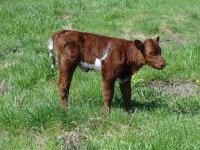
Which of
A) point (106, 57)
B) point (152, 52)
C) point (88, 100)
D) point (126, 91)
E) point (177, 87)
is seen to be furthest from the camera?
point (177, 87)

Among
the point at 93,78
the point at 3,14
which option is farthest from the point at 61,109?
the point at 3,14

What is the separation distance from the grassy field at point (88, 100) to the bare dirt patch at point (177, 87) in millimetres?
71

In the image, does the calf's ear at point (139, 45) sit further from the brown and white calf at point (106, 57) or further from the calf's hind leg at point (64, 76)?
the calf's hind leg at point (64, 76)

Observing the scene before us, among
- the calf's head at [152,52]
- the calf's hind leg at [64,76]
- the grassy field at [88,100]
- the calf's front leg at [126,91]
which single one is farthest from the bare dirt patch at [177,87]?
the calf's hind leg at [64,76]

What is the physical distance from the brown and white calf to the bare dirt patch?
1548 millimetres

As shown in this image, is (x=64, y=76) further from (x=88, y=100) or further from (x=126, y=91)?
(x=126, y=91)

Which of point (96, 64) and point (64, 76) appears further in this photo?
point (64, 76)

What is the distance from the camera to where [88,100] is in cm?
791

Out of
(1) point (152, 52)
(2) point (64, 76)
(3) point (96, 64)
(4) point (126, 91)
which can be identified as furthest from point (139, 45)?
(2) point (64, 76)

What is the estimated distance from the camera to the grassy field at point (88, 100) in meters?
6.04

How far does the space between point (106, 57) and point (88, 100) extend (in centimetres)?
96

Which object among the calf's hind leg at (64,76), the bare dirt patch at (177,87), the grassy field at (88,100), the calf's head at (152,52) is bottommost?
the bare dirt patch at (177,87)

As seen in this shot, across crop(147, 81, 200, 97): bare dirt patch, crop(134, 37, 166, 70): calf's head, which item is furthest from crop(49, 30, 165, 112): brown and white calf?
crop(147, 81, 200, 97): bare dirt patch

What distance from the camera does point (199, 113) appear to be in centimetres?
734
